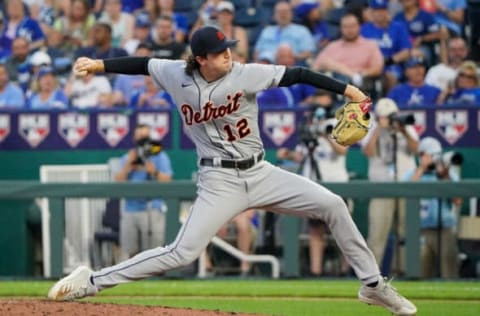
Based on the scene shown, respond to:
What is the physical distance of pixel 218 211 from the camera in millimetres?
7094

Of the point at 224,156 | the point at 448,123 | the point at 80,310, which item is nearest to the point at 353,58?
the point at 448,123

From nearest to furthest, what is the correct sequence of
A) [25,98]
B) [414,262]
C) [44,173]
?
1. [414,262]
2. [44,173]
3. [25,98]

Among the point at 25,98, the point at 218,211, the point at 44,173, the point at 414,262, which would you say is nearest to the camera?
the point at 218,211

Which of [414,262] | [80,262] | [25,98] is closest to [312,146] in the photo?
[414,262]

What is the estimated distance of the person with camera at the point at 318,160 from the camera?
11531 millimetres

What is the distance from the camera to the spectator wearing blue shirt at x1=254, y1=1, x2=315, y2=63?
43.8ft

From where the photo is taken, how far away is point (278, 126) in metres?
12.3

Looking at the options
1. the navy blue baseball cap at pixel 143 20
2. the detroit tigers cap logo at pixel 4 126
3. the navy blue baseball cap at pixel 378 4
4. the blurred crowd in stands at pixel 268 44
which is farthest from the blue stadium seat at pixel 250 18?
the detroit tigers cap logo at pixel 4 126

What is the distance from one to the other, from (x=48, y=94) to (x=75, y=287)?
6.44 meters

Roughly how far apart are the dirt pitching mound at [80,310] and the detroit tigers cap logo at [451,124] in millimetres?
5262

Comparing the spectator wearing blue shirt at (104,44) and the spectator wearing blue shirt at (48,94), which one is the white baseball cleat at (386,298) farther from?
the spectator wearing blue shirt at (104,44)

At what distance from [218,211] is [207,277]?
4.66 metres

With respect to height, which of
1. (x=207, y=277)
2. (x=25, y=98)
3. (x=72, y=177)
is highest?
(x=25, y=98)

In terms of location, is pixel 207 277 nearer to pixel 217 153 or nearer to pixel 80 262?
pixel 80 262
